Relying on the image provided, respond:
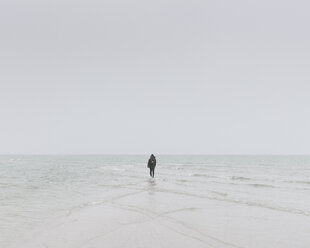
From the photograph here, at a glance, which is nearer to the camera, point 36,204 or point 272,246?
point 272,246

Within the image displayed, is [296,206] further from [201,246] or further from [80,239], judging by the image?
[80,239]

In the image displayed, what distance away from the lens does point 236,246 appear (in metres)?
7.03

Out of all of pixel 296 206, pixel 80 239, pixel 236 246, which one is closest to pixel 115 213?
pixel 80 239

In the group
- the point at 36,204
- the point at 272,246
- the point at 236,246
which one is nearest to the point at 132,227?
the point at 236,246

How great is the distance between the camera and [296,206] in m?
13.8

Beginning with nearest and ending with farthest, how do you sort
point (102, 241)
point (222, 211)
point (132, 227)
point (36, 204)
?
point (102, 241) → point (132, 227) → point (222, 211) → point (36, 204)

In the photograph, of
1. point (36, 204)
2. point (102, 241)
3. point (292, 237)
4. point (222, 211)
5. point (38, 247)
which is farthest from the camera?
point (36, 204)

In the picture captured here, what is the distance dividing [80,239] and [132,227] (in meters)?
1.94

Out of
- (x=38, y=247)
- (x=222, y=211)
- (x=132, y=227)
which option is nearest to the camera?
(x=38, y=247)

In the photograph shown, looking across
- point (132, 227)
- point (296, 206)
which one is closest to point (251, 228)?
point (132, 227)

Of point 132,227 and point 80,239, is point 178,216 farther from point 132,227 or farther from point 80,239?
point 80,239

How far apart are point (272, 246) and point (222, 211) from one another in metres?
4.97

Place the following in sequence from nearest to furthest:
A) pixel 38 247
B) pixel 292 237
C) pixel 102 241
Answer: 1. pixel 38 247
2. pixel 102 241
3. pixel 292 237

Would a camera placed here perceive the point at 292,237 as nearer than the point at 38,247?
No
